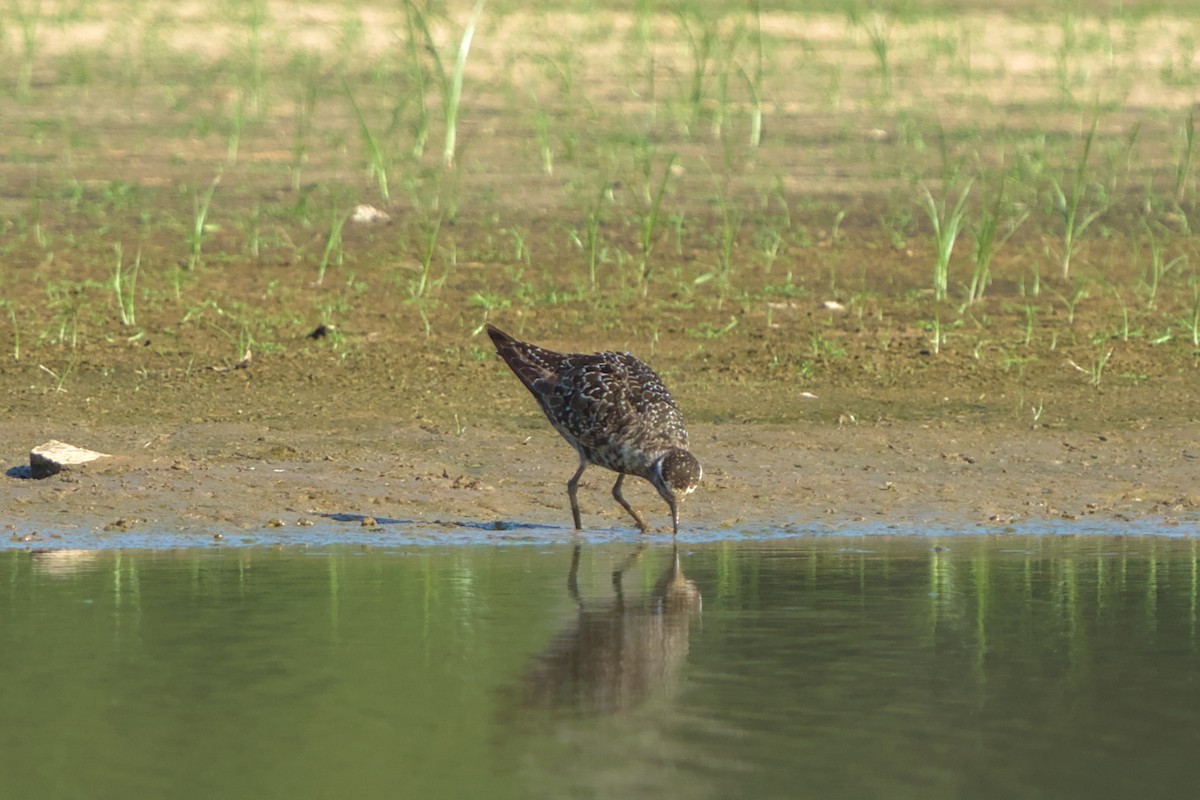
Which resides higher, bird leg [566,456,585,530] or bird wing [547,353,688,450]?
bird wing [547,353,688,450]

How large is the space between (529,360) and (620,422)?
0.93 m

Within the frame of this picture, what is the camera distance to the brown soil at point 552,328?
31.5ft

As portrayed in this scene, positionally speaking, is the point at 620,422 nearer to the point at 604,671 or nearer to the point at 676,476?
the point at 676,476

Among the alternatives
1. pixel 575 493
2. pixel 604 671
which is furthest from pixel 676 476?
pixel 604 671

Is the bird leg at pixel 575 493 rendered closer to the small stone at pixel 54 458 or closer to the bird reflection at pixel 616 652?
the bird reflection at pixel 616 652

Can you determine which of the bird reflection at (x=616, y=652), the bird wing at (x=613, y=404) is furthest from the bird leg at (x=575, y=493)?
the bird reflection at (x=616, y=652)

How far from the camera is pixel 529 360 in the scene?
31.8 ft

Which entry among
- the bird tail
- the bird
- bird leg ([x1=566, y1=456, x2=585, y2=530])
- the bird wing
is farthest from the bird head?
the bird tail

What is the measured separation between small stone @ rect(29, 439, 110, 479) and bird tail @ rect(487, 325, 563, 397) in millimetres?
1944

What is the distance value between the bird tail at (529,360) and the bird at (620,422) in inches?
0.5

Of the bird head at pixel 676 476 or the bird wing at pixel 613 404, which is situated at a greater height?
the bird wing at pixel 613 404

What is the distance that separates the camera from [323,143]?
17.4m

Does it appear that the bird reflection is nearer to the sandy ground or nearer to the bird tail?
the sandy ground

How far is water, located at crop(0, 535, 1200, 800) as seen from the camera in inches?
195
